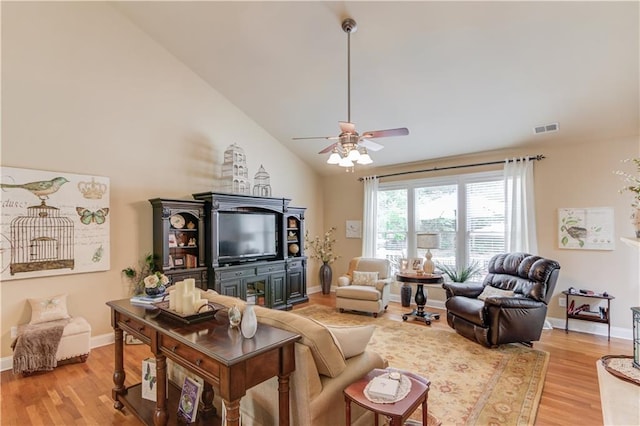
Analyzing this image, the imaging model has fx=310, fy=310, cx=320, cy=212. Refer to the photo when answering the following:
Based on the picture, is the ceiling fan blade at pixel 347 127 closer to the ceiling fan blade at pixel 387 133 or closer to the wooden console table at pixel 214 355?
the ceiling fan blade at pixel 387 133

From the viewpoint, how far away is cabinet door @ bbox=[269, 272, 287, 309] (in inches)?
219

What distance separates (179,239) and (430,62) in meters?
4.24

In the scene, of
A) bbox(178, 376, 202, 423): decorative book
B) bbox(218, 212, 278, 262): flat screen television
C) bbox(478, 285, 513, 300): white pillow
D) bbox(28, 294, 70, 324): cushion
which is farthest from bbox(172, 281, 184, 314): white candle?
bbox(478, 285, 513, 300): white pillow

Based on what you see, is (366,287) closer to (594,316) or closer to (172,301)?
(594,316)

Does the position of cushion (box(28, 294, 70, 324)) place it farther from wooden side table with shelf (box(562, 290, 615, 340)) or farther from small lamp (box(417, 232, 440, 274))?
wooden side table with shelf (box(562, 290, 615, 340))

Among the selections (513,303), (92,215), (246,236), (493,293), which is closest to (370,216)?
(246,236)

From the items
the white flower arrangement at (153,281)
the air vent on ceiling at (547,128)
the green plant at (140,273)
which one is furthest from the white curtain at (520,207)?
the green plant at (140,273)

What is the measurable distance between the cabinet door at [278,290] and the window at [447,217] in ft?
6.99

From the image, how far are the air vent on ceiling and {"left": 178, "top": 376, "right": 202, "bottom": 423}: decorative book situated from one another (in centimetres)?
523

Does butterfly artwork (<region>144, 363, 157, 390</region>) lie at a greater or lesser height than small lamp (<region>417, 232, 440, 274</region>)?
lesser

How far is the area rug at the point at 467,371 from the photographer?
8.32 ft

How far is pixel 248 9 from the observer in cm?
368

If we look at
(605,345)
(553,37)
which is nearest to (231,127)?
(553,37)

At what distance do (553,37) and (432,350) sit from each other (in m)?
3.68
